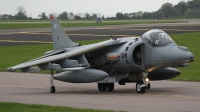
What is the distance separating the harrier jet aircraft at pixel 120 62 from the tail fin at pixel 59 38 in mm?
953

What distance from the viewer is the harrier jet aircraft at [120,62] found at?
21266 mm

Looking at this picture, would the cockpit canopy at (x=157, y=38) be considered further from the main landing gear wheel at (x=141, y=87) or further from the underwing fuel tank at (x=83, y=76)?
the underwing fuel tank at (x=83, y=76)

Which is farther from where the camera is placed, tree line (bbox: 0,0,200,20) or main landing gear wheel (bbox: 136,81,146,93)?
tree line (bbox: 0,0,200,20)

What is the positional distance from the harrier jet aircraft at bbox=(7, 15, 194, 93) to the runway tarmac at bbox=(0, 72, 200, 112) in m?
0.57

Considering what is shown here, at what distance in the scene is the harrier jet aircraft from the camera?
69.8 ft

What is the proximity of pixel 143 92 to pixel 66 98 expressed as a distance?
3.01 m

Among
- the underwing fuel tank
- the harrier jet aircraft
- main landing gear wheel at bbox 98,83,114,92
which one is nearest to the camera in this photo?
the harrier jet aircraft

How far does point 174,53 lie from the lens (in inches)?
813

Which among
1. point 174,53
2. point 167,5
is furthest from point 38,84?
point 167,5

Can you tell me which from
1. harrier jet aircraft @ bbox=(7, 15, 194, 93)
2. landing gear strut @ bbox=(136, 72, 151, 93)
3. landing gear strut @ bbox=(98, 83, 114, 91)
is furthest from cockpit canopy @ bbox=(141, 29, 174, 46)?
landing gear strut @ bbox=(98, 83, 114, 91)

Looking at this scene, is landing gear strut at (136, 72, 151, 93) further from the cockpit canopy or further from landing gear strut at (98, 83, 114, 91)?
landing gear strut at (98, 83, 114, 91)

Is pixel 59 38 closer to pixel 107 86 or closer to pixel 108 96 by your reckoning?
pixel 107 86

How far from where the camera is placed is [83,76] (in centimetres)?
2205

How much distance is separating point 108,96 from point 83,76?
1.71 metres
